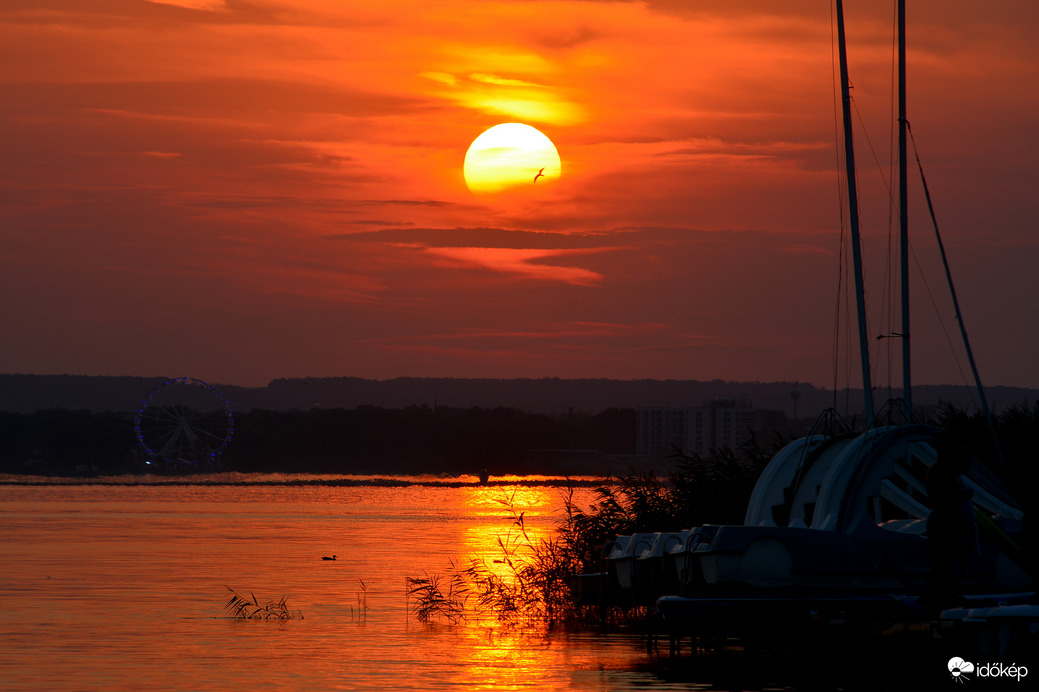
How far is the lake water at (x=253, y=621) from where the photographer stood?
31188 mm

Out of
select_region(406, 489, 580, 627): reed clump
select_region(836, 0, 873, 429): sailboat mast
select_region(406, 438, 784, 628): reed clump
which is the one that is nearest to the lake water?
select_region(406, 489, 580, 627): reed clump

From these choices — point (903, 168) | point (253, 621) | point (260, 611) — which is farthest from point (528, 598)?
point (903, 168)

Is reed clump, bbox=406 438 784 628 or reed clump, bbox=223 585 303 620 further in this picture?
reed clump, bbox=223 585 303 620

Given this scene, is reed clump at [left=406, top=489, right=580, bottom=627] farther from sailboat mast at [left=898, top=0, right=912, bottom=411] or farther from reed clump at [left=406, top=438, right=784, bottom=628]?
sailboat mast at [left=898, top=0, right=912, bottom=411]

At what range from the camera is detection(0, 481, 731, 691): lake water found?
1228 inches

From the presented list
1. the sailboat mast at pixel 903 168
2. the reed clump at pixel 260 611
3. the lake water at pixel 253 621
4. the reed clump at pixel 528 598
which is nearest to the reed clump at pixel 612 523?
the reed clump at pixel 528 598

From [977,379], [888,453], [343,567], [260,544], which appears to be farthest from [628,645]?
[260,544]

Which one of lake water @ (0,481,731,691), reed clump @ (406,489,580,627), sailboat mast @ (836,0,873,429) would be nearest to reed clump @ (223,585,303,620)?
lake water @ (0,481,731,691)

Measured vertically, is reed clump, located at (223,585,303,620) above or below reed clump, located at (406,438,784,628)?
below

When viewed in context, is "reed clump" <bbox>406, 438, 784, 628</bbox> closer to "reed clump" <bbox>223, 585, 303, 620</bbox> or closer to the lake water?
the lake water

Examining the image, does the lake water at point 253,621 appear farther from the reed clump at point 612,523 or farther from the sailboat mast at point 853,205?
the sailboat mast at point 853,205

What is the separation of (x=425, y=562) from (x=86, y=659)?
121 feet

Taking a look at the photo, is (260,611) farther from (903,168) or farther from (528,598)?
(903,168)

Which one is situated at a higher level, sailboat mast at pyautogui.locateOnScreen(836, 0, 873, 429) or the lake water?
sailboat mast at pyautogui.locateOnScreen(836, 0, 873, 429)
